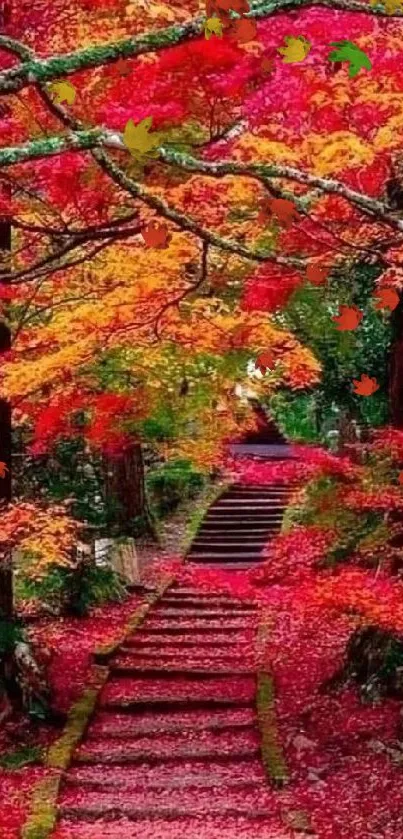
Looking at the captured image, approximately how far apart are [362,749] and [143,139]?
20.9 feet

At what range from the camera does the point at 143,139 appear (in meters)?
2.68

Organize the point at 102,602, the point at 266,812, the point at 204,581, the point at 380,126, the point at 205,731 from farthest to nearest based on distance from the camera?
1. the point at 102,602
2. the point at 204,581
3. the point at 205,731
4. the point at 380,126
5. the point at 266,812

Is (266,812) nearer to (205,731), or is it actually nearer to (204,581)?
(205,731)

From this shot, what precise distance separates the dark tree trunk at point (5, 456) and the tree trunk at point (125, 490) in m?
6.30

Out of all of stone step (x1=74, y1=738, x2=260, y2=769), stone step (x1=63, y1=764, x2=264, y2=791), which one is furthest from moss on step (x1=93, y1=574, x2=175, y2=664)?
stone step (x1=63, y1=764, x2=264, y2=791)

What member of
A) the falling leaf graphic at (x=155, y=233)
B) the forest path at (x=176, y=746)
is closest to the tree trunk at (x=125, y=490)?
the forest path at (x=176, y=746)

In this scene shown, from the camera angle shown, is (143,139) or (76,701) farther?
(76,701)

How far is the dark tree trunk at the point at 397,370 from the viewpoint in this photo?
8.49m

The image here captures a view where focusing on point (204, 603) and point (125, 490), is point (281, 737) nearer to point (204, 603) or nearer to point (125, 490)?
point (204, 603)

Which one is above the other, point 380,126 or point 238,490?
point 380,126

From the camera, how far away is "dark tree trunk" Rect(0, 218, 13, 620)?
27.7 ft

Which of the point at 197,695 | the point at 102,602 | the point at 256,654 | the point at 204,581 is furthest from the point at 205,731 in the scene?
the point at 102,602

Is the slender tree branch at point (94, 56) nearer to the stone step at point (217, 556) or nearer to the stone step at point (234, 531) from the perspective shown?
the stone step at point (217, 556)

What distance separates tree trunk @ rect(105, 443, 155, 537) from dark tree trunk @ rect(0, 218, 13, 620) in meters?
6.30
